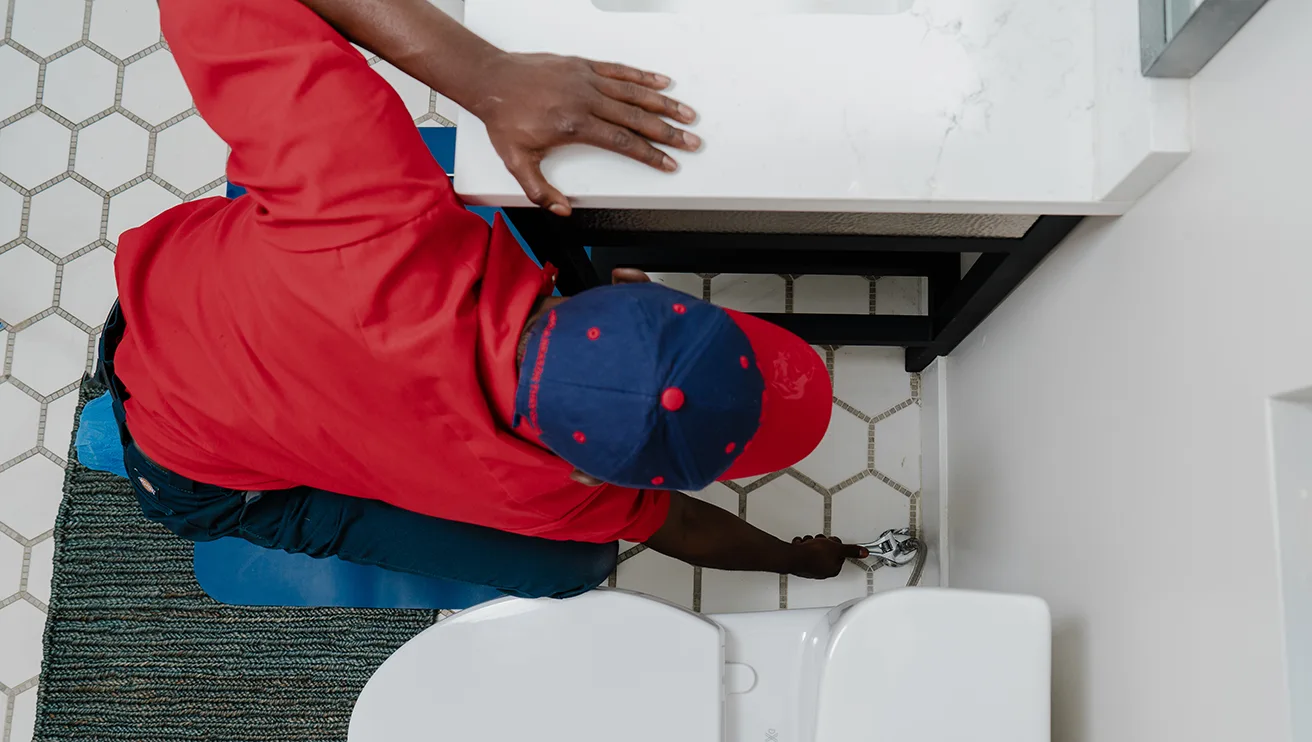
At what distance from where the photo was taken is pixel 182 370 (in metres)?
0.83

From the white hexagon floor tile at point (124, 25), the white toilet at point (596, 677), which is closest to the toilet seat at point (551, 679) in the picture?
the white toilet at point (596, 677)

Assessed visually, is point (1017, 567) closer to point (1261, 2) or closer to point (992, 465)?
point (992, 465)

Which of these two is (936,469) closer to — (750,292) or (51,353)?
(750,292)

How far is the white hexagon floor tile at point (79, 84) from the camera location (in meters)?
1.57

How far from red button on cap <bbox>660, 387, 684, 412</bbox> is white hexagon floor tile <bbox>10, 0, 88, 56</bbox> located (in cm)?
153

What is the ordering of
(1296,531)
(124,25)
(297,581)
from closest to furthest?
(1296,531), (297,581), (124,25)

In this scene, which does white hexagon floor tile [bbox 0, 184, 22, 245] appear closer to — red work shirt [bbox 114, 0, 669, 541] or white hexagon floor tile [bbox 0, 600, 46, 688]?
white hexagon floor tile [bbox 0, 600, 46, 688]

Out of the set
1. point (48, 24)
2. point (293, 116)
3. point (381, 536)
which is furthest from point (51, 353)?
point (293, 116)

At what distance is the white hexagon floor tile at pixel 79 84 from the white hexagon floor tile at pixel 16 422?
1.64 ft

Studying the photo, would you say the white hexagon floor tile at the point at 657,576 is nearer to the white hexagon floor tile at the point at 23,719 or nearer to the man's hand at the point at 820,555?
the man's hand at the point at 820,555

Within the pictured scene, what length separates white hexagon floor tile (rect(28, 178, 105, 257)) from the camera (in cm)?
154

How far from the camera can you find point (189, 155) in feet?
5.10

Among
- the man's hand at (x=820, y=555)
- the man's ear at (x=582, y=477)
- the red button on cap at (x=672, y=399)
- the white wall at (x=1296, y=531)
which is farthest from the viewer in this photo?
the man's hand at (x=820, y=555)

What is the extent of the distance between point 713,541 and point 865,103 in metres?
0.69
